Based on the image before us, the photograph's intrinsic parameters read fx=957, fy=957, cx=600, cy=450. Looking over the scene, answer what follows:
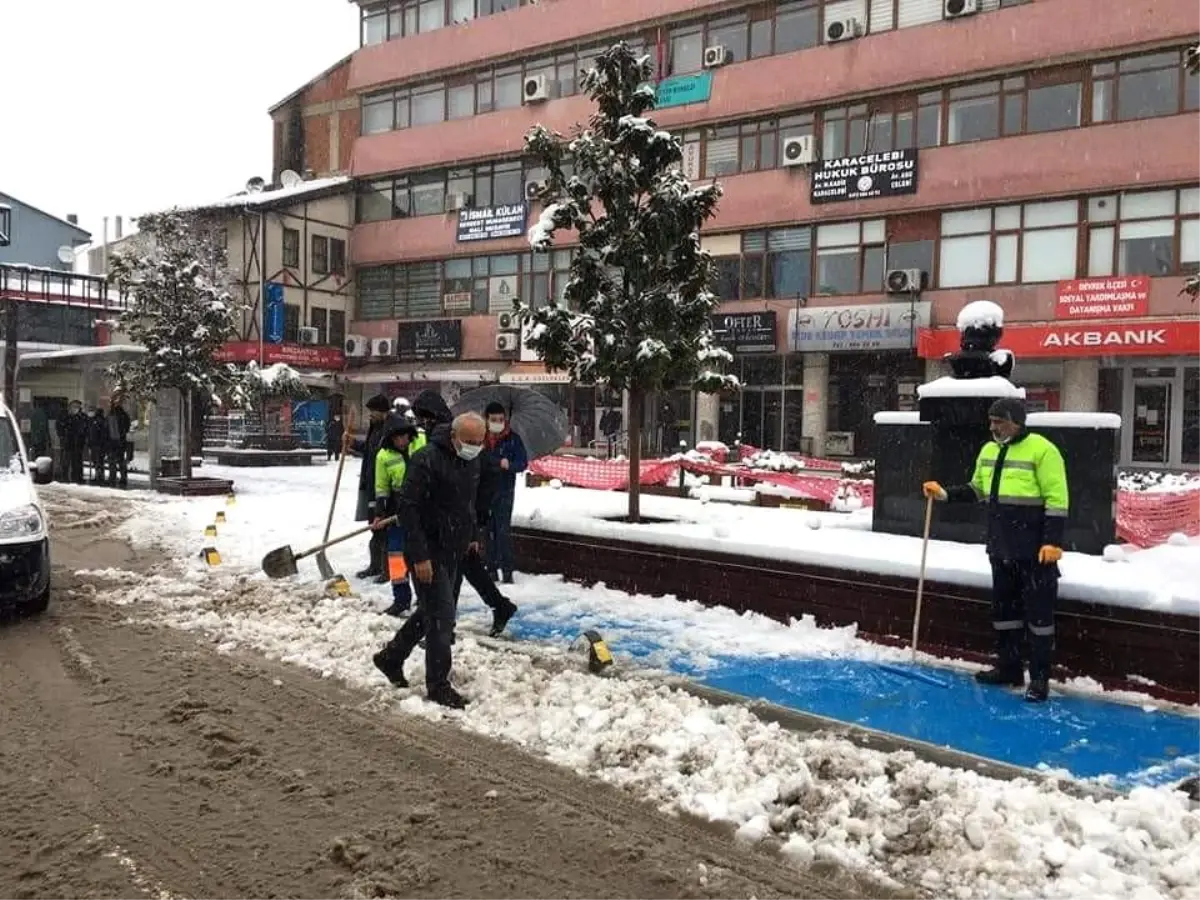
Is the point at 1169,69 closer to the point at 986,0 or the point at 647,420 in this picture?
the point at 986,0

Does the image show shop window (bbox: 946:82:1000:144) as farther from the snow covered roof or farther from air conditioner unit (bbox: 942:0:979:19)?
the snow covered roof

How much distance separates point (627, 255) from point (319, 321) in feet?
98.9

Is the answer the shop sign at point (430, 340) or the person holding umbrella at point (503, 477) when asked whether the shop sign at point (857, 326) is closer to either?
the shop sign at point (430, 340)

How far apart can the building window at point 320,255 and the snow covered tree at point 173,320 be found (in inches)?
727

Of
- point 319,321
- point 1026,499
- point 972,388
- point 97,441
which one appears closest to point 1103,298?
point 972,388

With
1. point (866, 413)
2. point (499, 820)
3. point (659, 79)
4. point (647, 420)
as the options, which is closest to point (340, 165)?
point (659, 79)

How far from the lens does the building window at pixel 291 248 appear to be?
3655 centimetres

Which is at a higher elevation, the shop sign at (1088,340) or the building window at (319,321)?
the building window at (319,321)

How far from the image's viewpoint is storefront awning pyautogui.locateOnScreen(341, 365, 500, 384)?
113 ft

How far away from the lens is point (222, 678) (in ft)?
20.0

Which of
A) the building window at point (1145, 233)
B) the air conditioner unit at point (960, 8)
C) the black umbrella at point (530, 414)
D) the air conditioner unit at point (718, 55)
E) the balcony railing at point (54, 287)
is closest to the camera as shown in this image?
the black umbrella at point (530, 414)

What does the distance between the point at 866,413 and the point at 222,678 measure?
23892 millimetres

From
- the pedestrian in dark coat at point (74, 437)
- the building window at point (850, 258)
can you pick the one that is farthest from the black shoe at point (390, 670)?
the building window at point (850, 258)

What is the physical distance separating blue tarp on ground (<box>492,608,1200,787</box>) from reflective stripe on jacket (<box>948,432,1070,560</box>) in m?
0.93
